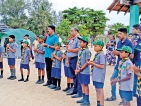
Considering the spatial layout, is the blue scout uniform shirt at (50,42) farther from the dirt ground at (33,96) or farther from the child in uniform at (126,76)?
the child in uniform at (126,76)

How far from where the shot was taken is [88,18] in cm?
3484

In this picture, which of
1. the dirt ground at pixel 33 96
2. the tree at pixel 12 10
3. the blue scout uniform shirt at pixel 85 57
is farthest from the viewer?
the tree at pixel 12 10

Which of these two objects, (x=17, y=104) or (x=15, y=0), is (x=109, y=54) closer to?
(x=17, y=104)

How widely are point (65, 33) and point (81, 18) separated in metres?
8.21

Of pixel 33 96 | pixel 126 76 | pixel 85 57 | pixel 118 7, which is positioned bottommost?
pixel 33 96

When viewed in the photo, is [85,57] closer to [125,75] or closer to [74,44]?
[74,44]

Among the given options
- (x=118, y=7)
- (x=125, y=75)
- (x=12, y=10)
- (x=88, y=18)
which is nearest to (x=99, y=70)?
(x=125, y=75)

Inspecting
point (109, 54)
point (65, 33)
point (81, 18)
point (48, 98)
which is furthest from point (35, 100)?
point (81, 18)

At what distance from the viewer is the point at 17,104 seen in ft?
17.8

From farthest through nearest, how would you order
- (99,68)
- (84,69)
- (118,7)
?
(118,7), (84,69), (99,68)

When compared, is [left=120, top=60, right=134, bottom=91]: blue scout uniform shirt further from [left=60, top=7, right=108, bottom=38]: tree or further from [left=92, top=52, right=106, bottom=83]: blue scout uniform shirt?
[left=60, top=7, right=108, bottom=38]: tree

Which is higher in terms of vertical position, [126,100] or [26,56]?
[26,56]

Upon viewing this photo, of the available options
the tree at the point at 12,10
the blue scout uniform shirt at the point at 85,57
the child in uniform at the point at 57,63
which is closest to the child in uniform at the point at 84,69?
the blue scout uniform shirt at the point at 85,57

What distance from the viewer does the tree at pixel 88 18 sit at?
33594 millimetres
